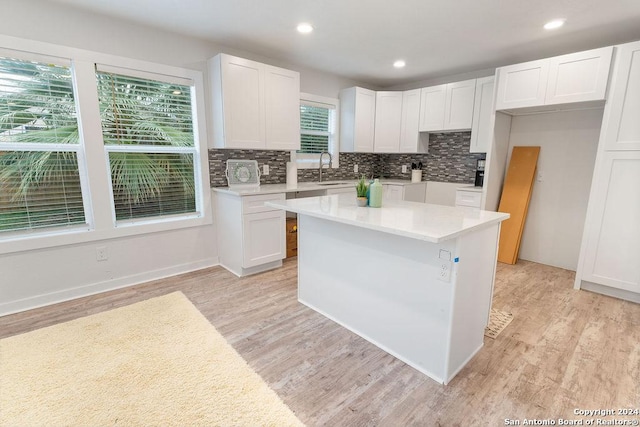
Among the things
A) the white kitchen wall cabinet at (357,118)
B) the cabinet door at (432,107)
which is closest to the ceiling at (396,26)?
the cabinet door at (432,107)

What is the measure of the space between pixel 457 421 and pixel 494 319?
1.24 m

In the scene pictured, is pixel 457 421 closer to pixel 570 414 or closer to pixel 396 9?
pixel 570 414

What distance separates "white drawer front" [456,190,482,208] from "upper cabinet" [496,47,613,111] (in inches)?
41.6

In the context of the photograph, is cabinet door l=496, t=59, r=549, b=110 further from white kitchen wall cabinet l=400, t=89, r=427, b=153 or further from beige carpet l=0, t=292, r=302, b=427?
beige carpet l=0, t=292, r=302, b=427

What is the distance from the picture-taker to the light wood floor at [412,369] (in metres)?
1.60

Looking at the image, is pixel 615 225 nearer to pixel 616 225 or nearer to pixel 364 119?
pixel 616 225

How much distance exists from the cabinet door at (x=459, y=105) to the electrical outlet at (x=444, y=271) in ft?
9.88

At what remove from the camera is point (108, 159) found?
282cm

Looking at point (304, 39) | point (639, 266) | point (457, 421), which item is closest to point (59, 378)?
point (457, 421)

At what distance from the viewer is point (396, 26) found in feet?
9.15

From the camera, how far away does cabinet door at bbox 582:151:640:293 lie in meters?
2.72

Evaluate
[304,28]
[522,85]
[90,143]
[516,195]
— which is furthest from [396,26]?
[90,143]

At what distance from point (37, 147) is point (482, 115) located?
15.3ft

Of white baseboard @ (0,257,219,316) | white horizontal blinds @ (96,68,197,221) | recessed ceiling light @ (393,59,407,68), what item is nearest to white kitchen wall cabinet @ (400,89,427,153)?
recessed ceiling light @ (393,59,407,68)
